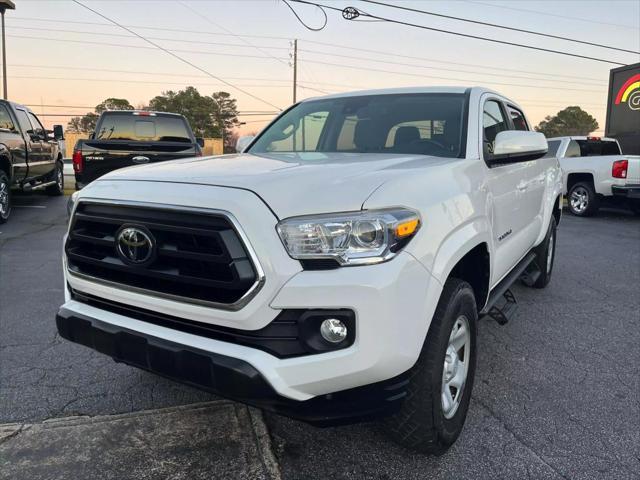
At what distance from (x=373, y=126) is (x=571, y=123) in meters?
67.7

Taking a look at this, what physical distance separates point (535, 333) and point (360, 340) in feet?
9.13

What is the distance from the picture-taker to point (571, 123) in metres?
63.1

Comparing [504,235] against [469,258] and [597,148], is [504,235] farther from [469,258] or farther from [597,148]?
[597,148]

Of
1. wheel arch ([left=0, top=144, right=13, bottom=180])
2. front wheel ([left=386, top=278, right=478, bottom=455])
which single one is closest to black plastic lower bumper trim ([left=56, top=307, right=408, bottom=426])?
front wheel ([left=386, top=278, right=478, bottom=455])

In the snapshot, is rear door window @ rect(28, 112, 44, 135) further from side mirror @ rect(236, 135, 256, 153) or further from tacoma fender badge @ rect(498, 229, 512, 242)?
tacoma fender badge @ rect(498, 229, 512, 242)

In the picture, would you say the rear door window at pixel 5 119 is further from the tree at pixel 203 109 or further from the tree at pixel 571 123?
the tree at pixel 571 123

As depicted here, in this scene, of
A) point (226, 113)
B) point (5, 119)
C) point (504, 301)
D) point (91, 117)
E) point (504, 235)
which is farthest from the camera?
point (226, 113)

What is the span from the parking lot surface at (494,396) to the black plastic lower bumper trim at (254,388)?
0.43 metres

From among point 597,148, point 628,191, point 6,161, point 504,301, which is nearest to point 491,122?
point 504,301

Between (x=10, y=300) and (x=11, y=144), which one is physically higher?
(x=11, y=144)

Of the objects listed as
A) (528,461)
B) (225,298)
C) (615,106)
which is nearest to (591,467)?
(528,461)

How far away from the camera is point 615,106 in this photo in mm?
13602

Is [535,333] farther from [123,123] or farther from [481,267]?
[123,123]

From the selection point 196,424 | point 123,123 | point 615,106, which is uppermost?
point 615,106
